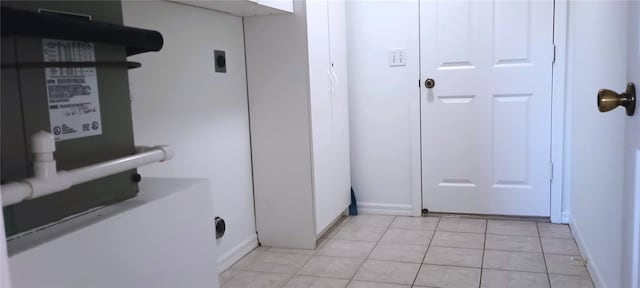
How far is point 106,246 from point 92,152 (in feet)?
0.56

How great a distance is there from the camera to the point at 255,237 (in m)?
2.81

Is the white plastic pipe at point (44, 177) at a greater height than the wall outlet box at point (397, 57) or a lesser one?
lesser

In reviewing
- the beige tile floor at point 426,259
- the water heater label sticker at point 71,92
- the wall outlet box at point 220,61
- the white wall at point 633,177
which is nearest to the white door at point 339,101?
the beige tile floor at point 426,259

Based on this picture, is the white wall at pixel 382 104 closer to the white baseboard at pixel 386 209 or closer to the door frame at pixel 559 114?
the white baseboard at pixel 386 209

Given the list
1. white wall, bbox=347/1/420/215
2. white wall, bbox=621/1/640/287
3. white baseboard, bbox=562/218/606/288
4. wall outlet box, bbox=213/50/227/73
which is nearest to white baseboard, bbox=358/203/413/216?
white wall, bbox=347/1/420/215

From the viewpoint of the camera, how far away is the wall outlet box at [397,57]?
3.23 metres

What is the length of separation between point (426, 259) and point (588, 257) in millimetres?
733

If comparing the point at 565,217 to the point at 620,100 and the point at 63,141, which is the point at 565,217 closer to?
the point at 620,100

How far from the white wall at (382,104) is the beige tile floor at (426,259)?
1.06 feet

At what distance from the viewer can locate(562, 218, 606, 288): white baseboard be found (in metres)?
2.11

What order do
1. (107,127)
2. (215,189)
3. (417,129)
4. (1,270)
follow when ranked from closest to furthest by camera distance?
(1,270) < (107,127) < (215,189) < (417,129)

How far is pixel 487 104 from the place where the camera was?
3.13m

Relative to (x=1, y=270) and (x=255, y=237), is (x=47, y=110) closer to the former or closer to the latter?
(x=1, y=270)

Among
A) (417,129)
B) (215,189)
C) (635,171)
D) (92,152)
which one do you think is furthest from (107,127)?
(417,129)
